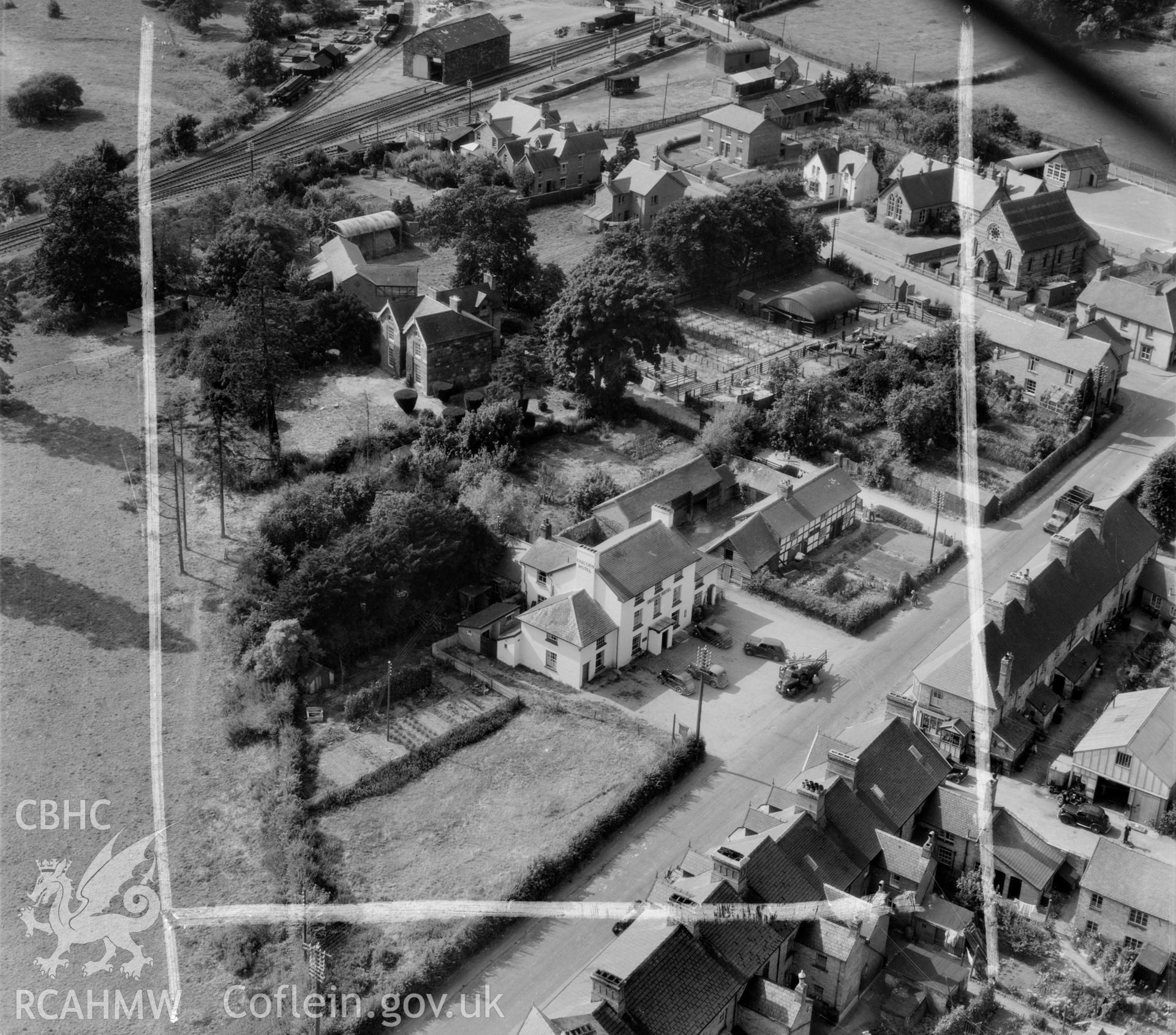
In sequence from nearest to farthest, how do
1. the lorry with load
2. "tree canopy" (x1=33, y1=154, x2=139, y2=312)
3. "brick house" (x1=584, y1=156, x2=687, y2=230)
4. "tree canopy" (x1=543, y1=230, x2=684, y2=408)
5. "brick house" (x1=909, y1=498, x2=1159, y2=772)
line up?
1. "brick house" (x1=909, y1=498, x2=1159, y2=772)
2. the lorry with load
3. "tree canopy" (x1=543, y1=230, x2=684, y2=408)
4. "tree canopy" (x1=33, y1=154, x2=139, y2=312)
5. "brick house" (x1=584, y1=156, x2=687, y2=230)

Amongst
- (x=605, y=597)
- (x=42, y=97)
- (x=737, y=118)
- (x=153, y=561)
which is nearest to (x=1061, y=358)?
(x=605, y=597)

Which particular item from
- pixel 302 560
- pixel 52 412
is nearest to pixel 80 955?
pixel 302 560

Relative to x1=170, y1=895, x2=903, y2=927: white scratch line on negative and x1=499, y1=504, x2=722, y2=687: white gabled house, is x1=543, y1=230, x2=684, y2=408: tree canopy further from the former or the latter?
x1=170, y1=895, x2=903, y2=927: white scratch line on negative

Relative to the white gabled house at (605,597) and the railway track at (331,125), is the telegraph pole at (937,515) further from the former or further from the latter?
the railway track at (331,125)

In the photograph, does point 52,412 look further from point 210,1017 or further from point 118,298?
point 210,1017

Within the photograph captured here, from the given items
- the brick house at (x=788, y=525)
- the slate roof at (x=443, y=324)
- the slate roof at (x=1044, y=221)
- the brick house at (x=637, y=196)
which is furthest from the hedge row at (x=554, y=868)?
the brick house at (x=637, y=196)

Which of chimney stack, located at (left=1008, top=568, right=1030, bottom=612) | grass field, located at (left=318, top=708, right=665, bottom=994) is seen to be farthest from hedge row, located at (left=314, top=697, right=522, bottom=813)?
chimney stack, located at (left=1008, top=568, right=1030, bottom=612)
